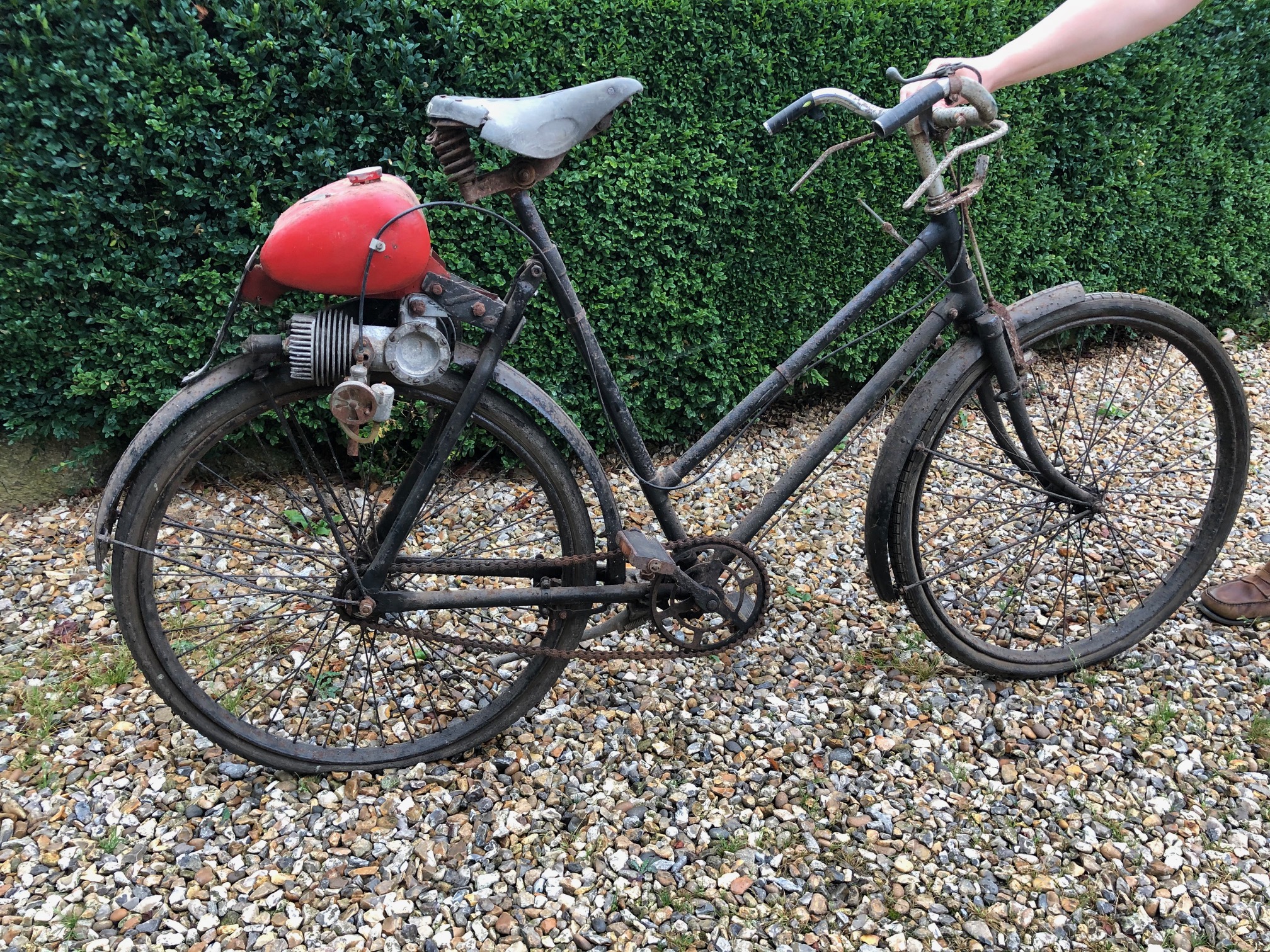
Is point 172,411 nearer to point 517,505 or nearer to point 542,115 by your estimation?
point 542,115

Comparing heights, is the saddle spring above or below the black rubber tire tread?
above

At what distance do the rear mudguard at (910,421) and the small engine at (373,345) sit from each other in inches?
51.0

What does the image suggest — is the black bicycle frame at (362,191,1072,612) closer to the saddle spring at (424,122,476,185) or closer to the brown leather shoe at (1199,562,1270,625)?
the saddle spring at (424,122,476,185)

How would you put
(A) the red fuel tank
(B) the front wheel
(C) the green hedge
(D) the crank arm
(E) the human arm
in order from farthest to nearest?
1. (C) the green hedge
2. (B) the front wheel
3. (D) the crank arm
4. (E) the human arm
5. (A) the red fuel tank

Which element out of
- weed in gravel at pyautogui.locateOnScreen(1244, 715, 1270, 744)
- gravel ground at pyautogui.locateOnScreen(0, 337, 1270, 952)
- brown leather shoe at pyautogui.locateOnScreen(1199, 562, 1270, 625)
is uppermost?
brown leather shoe at pyautogui.locateOnScreen(1199, 562, 1270, 625)

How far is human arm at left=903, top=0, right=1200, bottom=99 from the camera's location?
2.19 m

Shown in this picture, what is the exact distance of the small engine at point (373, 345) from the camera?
6.79ft

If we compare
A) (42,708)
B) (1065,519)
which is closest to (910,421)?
(1065,519)

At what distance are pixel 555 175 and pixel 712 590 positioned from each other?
1.86m

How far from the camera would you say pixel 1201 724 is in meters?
2.69

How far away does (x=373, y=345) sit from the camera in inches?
82.5

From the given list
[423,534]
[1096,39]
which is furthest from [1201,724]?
[423,534]

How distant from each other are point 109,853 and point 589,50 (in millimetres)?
3102

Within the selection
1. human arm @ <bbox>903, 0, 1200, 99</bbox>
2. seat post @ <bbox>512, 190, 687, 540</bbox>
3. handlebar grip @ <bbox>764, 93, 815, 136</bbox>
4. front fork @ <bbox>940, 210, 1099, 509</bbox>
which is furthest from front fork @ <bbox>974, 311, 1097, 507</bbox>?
seat post @ <bbox>512, 190, 687, 540</bbox>
